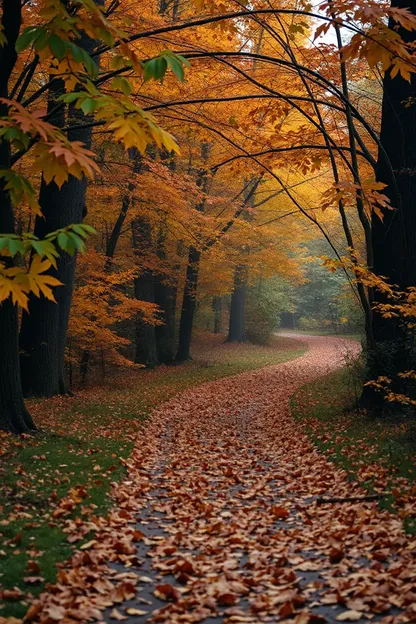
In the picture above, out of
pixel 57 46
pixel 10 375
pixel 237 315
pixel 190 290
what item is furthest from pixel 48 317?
pixel 237 315

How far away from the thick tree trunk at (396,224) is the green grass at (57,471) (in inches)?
170

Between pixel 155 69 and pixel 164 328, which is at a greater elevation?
pixel 155 69

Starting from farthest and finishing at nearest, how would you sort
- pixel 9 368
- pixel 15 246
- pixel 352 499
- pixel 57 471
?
1. pixel 9 368
2. pixel 57 471
3. pixel 352 499
4. pixel 15 246

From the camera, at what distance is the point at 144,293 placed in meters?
19.8

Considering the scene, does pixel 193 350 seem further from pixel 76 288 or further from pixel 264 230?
pixel 76 288

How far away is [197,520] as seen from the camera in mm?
5508

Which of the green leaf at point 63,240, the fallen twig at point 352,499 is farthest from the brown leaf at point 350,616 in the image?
the green leaf at point 63,240

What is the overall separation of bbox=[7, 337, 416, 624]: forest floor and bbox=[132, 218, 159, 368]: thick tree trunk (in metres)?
11.7

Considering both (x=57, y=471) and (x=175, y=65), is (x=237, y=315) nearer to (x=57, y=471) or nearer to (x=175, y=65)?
(x=57, y=471)

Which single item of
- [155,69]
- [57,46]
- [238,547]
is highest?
[57,46]

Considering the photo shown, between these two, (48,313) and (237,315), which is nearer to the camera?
(48,313)

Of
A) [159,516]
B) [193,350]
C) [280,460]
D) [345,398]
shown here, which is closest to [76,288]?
[345,398]

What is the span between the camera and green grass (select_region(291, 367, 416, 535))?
577 cm

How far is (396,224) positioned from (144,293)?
11.6 metres
